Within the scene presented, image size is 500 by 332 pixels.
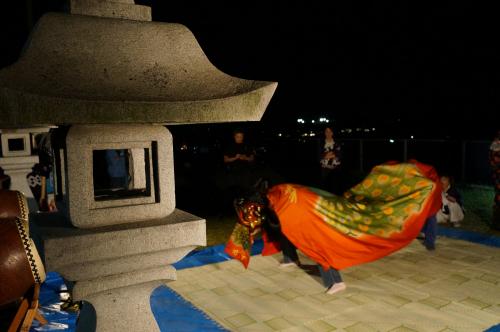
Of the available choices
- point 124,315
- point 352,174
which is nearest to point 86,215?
point 124,315

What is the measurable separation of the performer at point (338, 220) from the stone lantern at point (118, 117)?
1.81m

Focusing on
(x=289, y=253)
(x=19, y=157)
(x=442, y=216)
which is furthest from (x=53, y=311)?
(x=442, y=216)

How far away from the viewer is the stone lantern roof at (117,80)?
2.30 m

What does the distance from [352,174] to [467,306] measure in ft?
35.0

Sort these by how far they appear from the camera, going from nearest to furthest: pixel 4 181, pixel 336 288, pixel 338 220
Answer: pixel 338 220 < pixel 336 288 < pixel 4 181

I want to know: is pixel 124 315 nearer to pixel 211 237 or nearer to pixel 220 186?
pixel 211 237

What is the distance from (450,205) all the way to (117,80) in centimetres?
676

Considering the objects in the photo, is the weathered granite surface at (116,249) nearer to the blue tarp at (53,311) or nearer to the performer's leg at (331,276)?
the blue tarp at (53,311)

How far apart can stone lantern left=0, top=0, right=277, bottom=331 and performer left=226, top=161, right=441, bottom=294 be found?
181 centimetres

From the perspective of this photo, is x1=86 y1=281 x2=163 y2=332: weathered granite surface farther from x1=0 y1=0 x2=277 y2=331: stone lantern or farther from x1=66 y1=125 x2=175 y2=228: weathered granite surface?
x1=66 y1=125 x2=175 y2=228: weathered granite surface

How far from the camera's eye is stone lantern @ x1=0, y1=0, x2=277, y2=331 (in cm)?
246

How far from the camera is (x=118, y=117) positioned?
245cm

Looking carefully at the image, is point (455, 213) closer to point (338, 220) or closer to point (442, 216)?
point (442, 216)

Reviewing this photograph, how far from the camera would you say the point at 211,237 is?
748 centimetres
